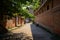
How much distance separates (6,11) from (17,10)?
1.26m

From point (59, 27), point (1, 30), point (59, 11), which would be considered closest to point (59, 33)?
point (59, 27)

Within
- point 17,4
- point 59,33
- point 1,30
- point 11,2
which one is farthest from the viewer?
point 1,30

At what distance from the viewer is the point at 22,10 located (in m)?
13.9

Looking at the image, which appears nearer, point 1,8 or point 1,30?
point 1,8

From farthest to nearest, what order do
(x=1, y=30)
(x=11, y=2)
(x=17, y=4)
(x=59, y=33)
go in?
1. (x=1, y=30)
2. (x=17, y=4)
3. (x=11, y=2)
4. (x=59, y=33)

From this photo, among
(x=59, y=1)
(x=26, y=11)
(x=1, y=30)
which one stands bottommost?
(x=1, y=30)

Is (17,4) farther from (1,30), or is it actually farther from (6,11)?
(1,30)

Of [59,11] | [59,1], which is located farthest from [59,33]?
[59,1]

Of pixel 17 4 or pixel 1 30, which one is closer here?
pixel 17 4

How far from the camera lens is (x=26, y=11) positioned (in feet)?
46.9

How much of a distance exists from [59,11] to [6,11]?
4.33 m

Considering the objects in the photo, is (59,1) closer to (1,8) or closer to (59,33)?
(59,33)

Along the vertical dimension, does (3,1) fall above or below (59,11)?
above

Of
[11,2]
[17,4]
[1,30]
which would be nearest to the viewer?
[11,2]
